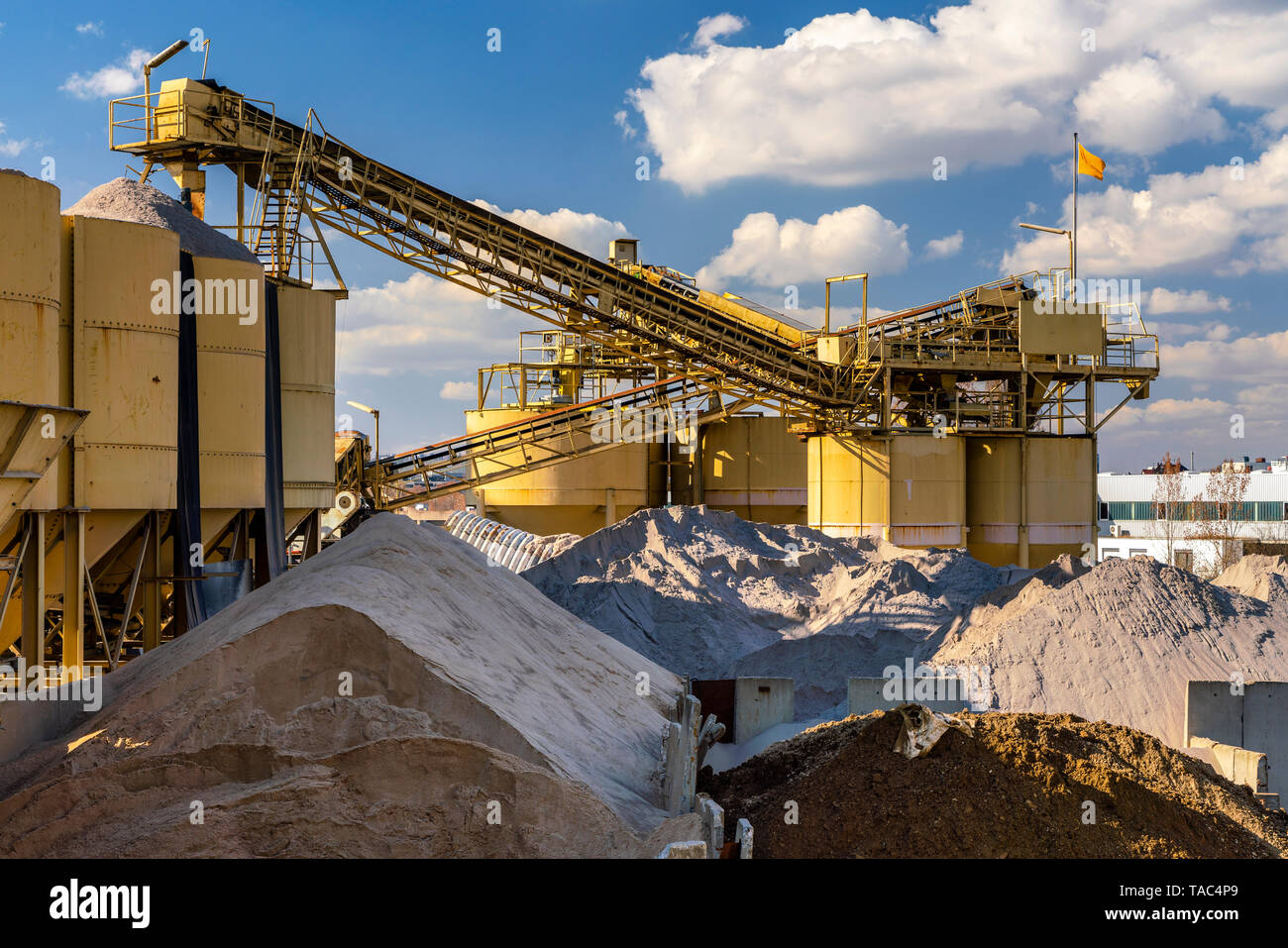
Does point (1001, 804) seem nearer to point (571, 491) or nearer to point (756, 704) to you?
point (756, 704)

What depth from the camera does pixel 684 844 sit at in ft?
22.8

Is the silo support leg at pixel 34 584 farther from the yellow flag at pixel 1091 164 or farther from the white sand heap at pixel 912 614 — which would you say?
the yellow flag at pixel 1091 164

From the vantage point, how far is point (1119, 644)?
17109 millimetres

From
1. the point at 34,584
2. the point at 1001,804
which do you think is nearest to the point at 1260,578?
the point at 1001,804

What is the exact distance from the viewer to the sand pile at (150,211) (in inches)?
631

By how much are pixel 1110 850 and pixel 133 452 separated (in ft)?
38.2

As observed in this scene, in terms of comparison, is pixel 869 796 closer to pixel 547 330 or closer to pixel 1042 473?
pixel 1042 473

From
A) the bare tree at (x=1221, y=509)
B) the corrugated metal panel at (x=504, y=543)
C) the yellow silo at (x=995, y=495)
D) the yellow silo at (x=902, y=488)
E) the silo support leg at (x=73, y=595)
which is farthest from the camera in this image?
the bare tree at (x=1221, y=509)

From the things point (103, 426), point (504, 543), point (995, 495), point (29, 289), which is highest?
point (29, 289)

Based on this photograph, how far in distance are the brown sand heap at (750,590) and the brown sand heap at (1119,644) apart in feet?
6.03

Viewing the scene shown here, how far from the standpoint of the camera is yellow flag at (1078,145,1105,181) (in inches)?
1160

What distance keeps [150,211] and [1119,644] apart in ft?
51.5

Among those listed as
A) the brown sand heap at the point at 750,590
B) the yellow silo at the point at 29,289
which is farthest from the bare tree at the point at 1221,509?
the yellow silo at the point at 29,289
